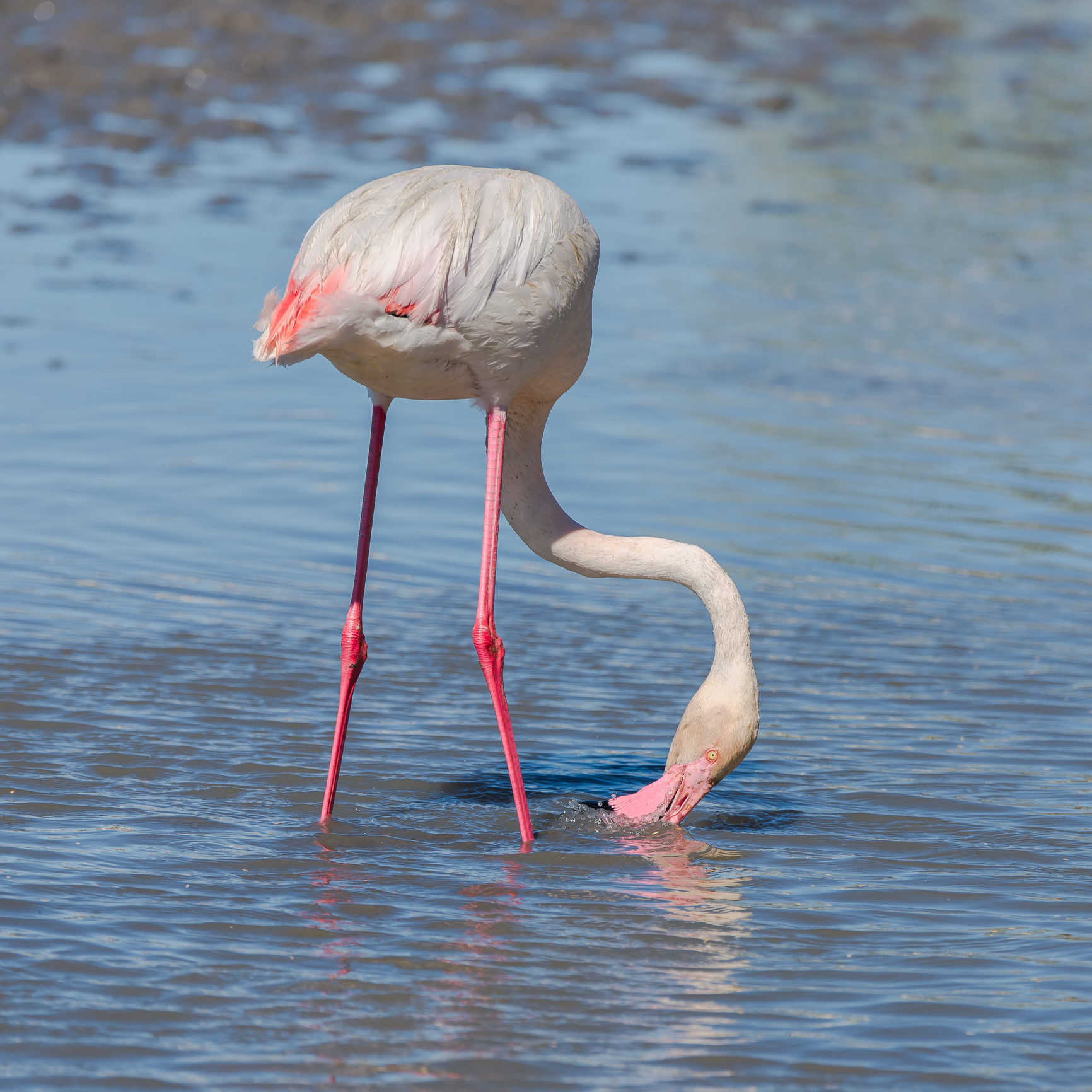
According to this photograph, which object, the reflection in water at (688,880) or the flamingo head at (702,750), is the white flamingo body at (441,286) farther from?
the reflection in water at (688,880)

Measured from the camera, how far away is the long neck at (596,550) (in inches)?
227

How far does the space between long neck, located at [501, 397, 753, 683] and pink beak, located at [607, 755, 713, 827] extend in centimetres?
32

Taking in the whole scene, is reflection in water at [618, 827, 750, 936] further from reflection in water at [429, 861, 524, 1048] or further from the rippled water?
reflection in water at [429, 861, 524, 1048]

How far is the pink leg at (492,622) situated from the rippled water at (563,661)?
230mm

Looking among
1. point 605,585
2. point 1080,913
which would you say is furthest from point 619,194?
point 1080,913

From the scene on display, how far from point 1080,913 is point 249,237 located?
10374 millimetres

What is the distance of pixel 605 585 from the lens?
27.4 feet

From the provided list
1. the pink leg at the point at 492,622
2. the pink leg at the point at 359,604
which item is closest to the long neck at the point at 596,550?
the pink leg at the point at 492,622

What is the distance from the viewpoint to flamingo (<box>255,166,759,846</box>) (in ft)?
17.2

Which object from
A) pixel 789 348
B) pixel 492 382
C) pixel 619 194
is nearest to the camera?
pixel 492 382

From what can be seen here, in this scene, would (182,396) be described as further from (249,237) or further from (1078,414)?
(1078,414)

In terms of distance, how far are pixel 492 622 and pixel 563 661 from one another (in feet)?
4.69

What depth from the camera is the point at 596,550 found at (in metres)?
5.98

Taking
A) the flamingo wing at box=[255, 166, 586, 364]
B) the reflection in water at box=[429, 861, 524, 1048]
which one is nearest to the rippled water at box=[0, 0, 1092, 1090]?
the reflection in water at box=[429, 861, 524, 1048]
